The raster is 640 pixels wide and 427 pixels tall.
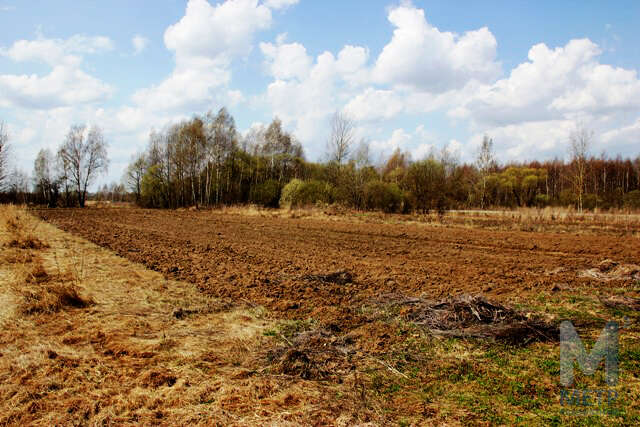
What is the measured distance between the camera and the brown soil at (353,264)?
6734mm

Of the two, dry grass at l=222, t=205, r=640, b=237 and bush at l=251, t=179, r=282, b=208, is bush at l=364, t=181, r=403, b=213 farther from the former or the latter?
bush at l=251, t=179, r=282, b=208

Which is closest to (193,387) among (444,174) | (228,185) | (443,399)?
(443,399)

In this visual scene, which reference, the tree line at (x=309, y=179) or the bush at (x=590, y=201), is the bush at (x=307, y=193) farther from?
the bush at (x=590, y=201)

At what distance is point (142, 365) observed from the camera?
397 cm

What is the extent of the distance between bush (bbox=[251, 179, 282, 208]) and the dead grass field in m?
38.9

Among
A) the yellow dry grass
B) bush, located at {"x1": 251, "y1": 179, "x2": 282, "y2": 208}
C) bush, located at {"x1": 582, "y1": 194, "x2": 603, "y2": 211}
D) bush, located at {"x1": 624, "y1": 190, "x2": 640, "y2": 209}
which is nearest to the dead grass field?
the yellow dry grass

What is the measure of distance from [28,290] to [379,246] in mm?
9851

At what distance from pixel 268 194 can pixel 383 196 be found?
18517mm

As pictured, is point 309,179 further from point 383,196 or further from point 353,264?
point 353,264

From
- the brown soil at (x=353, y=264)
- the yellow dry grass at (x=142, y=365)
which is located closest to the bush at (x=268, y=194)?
the brown soil at (x=353, y=264)

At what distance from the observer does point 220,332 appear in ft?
16.4

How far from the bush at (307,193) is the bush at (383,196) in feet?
12.9

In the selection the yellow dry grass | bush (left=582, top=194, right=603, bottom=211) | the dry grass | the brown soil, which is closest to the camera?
the yellow dry grass

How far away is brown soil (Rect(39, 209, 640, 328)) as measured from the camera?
6734 mm
